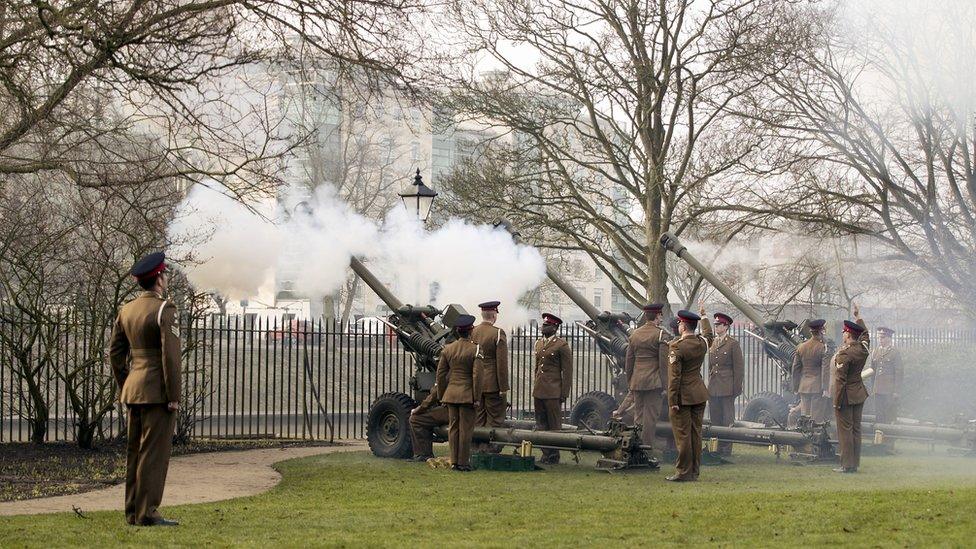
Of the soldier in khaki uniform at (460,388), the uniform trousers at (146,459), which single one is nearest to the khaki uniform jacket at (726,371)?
the soldier in khaki uniform at (460,388)

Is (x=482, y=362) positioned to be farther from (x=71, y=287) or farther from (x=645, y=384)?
(x=71, y=287)

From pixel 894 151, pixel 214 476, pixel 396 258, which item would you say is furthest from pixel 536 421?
pixel 894 151

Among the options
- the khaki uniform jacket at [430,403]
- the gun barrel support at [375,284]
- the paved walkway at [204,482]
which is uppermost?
the gun barrel support at [375,284]

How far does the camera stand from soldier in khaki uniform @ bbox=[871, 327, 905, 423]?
20.5 m

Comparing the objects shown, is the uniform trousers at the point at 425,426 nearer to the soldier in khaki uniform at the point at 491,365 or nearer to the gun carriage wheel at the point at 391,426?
the gun carriage wheel at the point at 391,426

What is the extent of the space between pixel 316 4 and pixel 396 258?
509cm

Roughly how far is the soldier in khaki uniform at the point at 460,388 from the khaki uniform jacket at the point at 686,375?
241cm

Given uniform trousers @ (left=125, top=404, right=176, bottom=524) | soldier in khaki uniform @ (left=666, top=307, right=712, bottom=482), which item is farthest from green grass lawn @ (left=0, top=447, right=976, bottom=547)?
soldier in khaki uniform @ (left=666, top=307, right=712, bottom=482)

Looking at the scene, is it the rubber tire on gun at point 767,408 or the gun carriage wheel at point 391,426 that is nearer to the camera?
the gun carriage wheel at point 391,426

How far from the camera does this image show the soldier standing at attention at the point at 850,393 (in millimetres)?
A: 15125

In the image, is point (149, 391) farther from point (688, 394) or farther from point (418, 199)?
point (418, 199)

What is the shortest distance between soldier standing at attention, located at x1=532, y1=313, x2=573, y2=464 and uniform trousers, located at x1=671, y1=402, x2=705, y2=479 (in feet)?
10.9

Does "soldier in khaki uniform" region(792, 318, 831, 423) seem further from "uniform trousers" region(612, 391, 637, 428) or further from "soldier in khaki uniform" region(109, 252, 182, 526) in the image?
"soldier in khaki uniform" region(109, 252, 182, 526)

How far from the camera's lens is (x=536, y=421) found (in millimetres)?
17047
